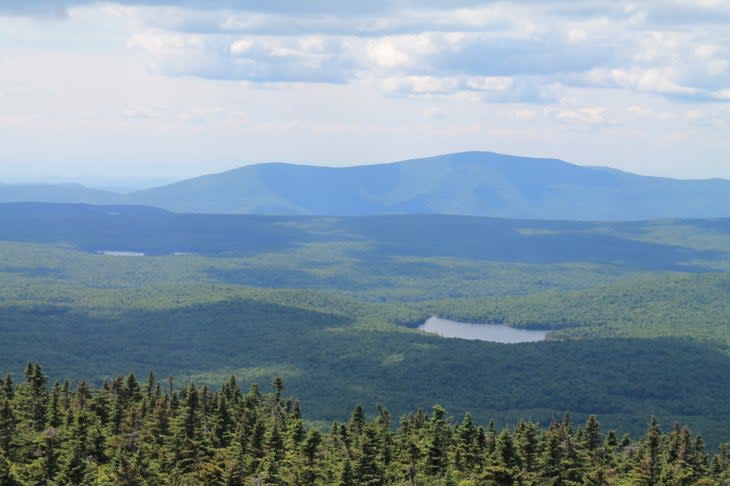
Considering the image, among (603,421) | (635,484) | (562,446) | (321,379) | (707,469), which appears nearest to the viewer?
(635,484)

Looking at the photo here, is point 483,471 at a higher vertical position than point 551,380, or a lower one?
higher

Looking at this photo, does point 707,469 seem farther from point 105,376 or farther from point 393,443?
point 105,376

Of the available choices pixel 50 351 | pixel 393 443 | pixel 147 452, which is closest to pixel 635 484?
pixel 393 443

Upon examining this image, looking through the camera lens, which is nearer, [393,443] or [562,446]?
[562,446]

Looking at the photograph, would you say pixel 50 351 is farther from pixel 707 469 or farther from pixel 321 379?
pixel 707 469

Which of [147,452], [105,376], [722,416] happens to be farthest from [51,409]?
[722,416]

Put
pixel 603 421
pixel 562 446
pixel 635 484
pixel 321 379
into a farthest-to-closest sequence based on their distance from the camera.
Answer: pixel 321 379 → pixel 603 421 → pixel 562 446 → pixel 635 484
